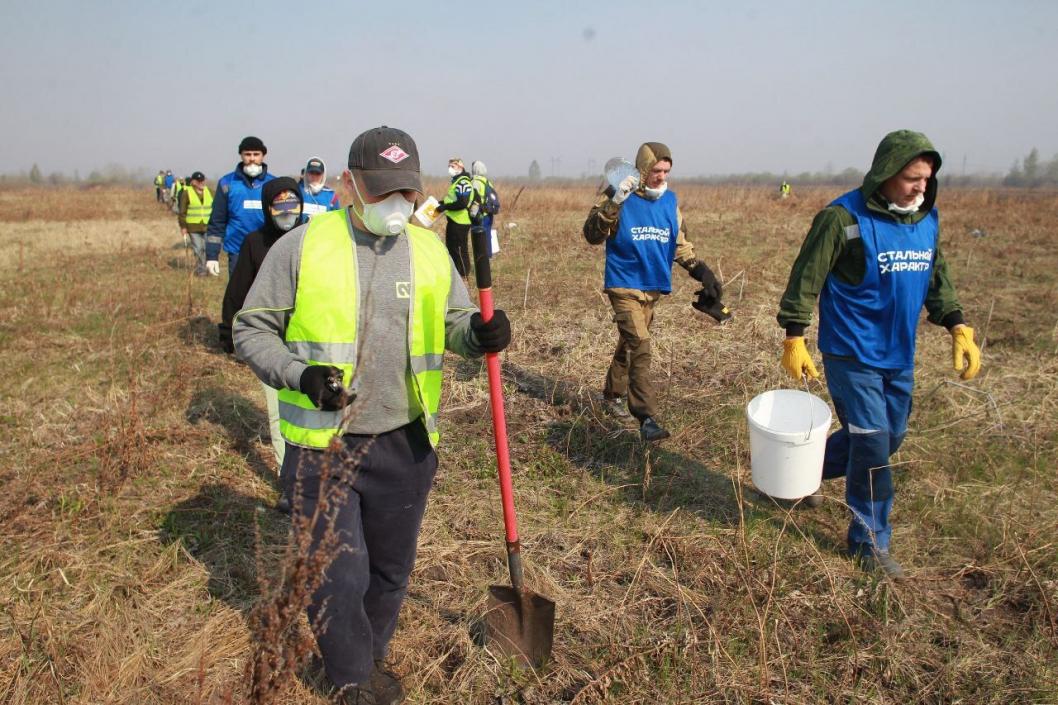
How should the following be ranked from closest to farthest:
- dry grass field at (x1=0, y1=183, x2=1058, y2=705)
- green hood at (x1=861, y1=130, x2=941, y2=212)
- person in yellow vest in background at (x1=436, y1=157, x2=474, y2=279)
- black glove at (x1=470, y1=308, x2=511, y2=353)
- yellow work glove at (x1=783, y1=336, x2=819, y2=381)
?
black glove at (x1=470, y1=308, x2=511, y2=353) → dry grass field at (x1=0, y1=183, x2=1058, y2=705) → green hood at (x1=861, y1=130, x2=941, y2=212) → yellow work glove at (x1=783, y1=336, x2=819, y2=381) → person in yellow vest in background at (x1=436, y1=157, x2=474, y2=279)

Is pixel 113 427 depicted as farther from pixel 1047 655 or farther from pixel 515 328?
pixel 1047 655

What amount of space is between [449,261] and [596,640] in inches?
64.0

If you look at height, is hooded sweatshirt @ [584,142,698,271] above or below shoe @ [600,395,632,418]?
above

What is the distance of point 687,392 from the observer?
18.1 ft

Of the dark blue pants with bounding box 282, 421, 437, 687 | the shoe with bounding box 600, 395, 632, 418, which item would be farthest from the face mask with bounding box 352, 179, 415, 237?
the shoe with bounding box 600, 395, 632, 418

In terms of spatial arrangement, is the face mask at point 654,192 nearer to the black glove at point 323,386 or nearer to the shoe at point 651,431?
the shoe at point 651,431

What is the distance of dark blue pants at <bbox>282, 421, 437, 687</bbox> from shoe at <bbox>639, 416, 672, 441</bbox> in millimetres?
2408

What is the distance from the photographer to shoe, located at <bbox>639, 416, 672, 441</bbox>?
454 cm

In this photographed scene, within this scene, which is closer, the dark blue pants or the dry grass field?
the dark blue pants

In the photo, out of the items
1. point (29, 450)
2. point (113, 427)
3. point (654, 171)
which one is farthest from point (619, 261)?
point (29, 450)

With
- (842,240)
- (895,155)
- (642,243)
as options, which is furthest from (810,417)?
(642,243)

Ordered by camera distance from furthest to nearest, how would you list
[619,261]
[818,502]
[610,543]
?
[619,261] < [818,502] < [610,543]

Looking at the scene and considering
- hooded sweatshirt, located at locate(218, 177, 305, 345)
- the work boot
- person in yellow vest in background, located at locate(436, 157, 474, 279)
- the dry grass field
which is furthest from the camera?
person in yellow vest in background, located at locate(436, 157, 474, 279)

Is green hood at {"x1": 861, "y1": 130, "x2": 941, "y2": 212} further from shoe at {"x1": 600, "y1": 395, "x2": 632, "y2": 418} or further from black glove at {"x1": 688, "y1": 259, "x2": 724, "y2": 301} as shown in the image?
shoe at {"x1": 600, "y1": 395, "x2": 632, "y2": 418}
